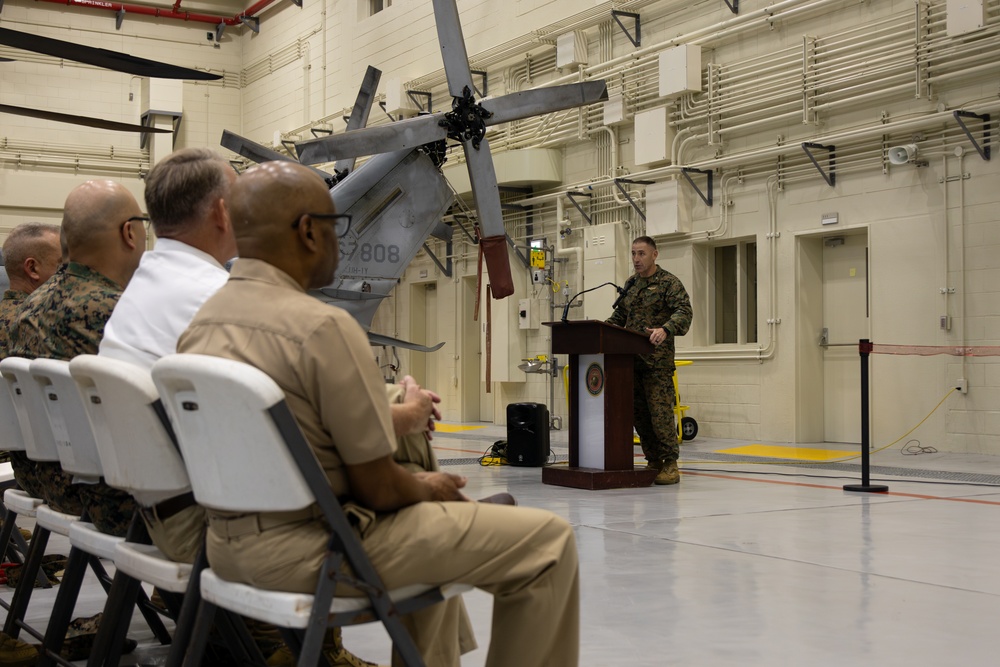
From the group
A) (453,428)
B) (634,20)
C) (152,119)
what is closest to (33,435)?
(634,20)

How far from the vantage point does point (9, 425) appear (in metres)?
2.97

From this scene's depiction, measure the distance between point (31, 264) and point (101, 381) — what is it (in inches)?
92.1

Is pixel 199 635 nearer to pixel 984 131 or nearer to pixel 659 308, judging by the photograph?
pixel 659 308

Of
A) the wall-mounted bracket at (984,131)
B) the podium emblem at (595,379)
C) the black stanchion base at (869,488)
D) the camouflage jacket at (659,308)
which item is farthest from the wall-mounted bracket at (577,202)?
the black stanchion base at (869,488)

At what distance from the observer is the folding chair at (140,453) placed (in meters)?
1.98

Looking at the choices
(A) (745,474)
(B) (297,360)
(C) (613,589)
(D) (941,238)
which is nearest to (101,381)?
(B) (297,360)

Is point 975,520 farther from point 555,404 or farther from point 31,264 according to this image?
point 555,404

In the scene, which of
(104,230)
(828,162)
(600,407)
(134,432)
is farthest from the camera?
(828,162)

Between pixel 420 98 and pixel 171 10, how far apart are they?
7354 mm

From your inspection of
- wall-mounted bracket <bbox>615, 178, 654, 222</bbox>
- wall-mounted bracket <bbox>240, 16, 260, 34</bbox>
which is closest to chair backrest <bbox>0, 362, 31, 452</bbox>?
wall-mounted bracket <bbox>615, 178, 654, 222</bbox>

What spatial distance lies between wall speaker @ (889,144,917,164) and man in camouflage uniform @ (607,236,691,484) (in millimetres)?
3527

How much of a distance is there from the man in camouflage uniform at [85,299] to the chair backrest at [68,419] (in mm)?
80

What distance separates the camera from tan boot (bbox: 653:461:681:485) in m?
7.17

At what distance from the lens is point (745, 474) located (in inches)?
308
